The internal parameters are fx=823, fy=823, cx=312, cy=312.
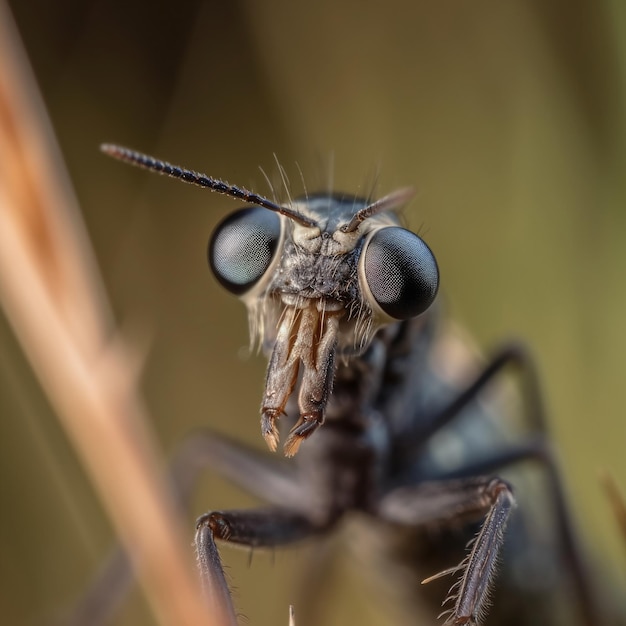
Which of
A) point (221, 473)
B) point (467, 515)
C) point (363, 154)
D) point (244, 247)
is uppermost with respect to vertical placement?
point (363, 154)

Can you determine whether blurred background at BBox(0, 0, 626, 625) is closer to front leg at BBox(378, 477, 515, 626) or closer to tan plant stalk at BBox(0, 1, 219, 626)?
front leg at BBox(378, 477, 515, 626)

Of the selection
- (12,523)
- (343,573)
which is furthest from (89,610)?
(343,573)

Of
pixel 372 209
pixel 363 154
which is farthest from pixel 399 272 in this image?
pixel 363 154

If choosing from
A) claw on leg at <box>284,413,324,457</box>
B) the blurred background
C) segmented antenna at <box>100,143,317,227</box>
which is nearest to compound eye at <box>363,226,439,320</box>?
segmented antenna at <box>100,143,317,227</box>

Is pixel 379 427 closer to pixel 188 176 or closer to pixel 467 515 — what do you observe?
pixel 467 515

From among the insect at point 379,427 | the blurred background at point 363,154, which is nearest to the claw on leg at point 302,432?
the insect at point 379,427

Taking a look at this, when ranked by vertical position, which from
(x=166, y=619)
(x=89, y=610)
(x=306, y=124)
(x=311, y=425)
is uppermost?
(x=306, y=124)

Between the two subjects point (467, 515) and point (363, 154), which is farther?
point (363, 154)

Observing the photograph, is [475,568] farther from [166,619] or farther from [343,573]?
[343,573]
